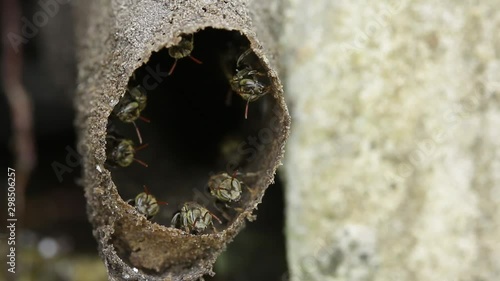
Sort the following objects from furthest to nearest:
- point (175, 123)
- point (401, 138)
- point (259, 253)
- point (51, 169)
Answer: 1. point (51, 169)
2. point (259, 253)
3. point (175, 123)
4. point (401, 138)

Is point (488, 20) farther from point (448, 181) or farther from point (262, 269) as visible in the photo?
point (262, 269)

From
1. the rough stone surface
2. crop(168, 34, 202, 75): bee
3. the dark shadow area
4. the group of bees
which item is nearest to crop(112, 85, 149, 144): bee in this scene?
the group of bees

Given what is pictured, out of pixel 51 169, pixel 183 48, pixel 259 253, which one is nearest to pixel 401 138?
pixel 259 253

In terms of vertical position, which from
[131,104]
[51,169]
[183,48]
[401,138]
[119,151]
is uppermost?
[401,138]

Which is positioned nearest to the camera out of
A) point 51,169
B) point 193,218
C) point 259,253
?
point 193,218

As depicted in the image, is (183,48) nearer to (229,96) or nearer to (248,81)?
(248,81)

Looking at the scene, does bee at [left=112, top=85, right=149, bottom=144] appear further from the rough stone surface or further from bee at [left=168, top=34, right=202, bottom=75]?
the rough stone surface

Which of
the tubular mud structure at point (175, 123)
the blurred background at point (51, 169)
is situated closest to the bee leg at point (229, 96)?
the tubular mud structure at point (175, 123)

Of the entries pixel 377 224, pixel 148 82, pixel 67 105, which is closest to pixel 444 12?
pixel 377 224
